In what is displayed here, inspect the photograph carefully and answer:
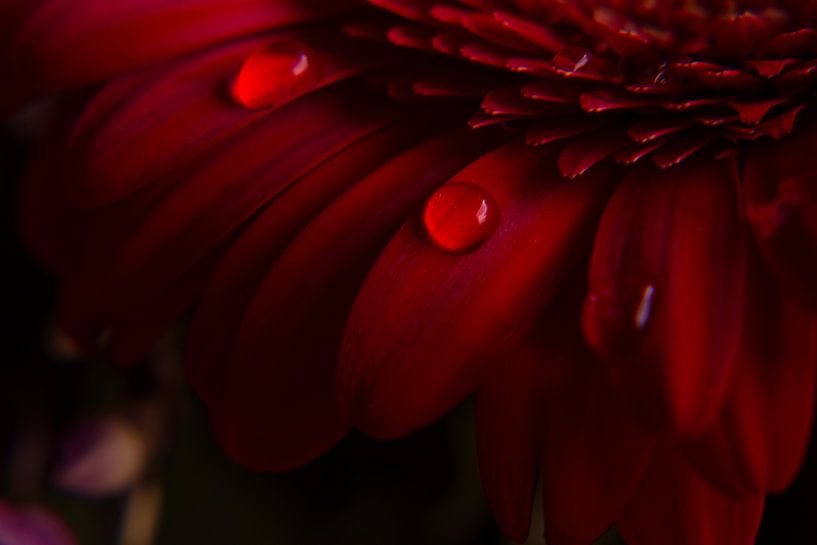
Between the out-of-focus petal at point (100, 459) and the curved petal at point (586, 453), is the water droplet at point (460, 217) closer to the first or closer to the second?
the curved petal at point (586, 453)

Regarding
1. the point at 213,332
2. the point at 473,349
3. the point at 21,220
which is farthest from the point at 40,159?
the point at 473,349

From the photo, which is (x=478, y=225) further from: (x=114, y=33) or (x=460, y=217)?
(x=114, y=33)

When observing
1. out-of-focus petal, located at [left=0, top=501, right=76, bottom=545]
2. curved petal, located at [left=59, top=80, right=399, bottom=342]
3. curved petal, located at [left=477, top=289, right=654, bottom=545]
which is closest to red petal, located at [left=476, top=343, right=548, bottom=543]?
curved petal, located at [left=477, top=289, right=654, bottom=545]

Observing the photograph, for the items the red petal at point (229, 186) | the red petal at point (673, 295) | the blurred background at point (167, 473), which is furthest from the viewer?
the blurred background at point (167, 473)

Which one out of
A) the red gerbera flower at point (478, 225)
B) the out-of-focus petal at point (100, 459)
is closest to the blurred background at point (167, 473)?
the out-of-focus petal at point (100, 459)

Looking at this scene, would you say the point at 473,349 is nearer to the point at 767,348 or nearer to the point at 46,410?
the point at 767,348

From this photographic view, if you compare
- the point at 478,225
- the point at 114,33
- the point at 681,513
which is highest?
the point at 114,33

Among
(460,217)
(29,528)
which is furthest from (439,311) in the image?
(29,528)

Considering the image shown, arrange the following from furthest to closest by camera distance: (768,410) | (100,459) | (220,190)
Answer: (100,459) → (220,190) → (768,410)
